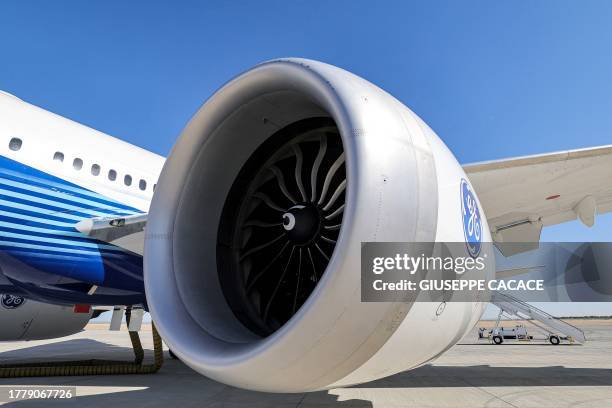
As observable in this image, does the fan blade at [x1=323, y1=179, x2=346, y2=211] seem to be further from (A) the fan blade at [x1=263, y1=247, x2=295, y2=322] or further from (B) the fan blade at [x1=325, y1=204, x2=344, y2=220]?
(A) the fan blade at [x1=263, y1=247, x2=295, y2=322]

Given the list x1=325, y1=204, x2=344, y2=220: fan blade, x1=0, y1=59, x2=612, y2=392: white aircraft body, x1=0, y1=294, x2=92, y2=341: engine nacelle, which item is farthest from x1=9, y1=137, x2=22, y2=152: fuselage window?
x1=0, y1=294, x2=92, y2=341: engine nacelle

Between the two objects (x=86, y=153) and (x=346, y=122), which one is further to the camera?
(x=86, y=153)

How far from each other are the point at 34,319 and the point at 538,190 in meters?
9.63

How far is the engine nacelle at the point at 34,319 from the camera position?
30.7ft

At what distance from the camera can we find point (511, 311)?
16812 millimetres

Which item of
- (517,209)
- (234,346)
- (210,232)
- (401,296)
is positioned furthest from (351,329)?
(517,209)

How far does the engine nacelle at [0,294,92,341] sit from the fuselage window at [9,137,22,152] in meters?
4.77

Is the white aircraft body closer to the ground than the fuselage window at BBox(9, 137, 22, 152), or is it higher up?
closer to the ground

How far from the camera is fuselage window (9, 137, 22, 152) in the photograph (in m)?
5.72

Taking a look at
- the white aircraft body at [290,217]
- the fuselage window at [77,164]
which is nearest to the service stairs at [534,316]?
the white aircraft body at [290,217]

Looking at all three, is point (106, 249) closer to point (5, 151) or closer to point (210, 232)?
point (5, 151)

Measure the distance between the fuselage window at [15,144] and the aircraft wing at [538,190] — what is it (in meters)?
5.21

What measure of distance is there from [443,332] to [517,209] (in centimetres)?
340

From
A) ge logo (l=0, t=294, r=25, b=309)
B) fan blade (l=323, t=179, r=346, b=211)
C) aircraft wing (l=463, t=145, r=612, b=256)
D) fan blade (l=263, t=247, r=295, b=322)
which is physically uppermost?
aircraft wing (l=463, t=145, r=612, b=256)
